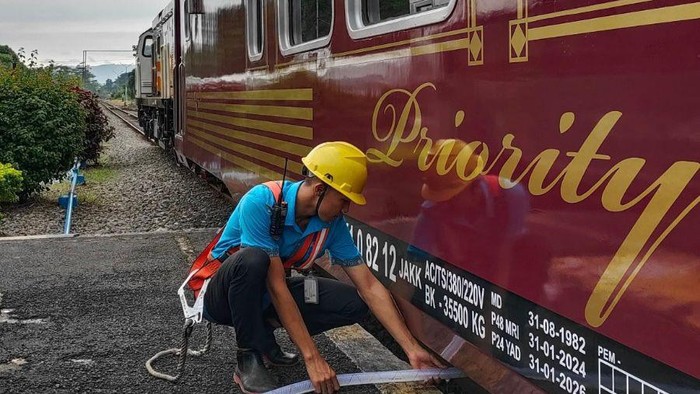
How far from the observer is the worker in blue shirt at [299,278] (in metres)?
3.39

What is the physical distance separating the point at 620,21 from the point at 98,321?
3.79m

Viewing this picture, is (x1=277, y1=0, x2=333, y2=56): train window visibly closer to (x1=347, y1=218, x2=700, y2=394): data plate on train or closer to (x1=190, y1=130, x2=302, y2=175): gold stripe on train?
(x1=190, y1=130, x2=302, y2=175): gold stripe on train

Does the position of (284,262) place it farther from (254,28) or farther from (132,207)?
(132,207)

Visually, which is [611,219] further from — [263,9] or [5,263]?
[5,263]

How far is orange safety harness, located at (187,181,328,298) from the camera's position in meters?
3.62

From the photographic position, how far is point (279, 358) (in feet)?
13.5

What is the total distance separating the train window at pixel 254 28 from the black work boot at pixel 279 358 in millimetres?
2462

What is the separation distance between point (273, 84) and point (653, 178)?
12.6ft

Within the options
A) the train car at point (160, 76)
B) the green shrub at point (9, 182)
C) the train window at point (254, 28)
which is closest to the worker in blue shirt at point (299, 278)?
the train window at point (254, 28)

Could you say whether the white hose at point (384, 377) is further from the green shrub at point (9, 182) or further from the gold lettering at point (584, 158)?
the green shrub at point (9, 182)

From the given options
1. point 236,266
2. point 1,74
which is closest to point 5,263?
point 236,266

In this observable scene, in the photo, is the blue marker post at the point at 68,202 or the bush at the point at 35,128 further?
the bush at the point at 35,128

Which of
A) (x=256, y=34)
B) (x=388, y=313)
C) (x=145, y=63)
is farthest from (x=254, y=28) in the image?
(x=145, y=63)

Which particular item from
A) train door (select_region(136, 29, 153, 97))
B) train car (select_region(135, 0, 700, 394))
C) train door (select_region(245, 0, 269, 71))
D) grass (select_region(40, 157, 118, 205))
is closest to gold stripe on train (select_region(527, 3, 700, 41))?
train car (select_region(135, 0, 700, 394))
